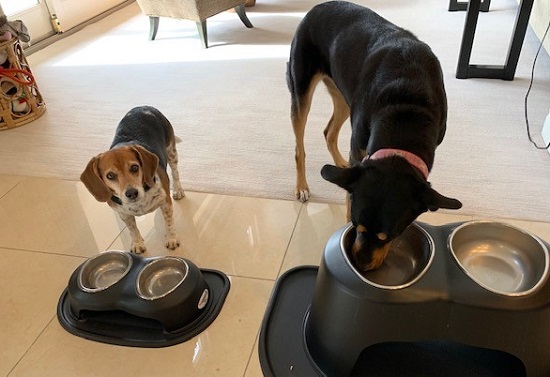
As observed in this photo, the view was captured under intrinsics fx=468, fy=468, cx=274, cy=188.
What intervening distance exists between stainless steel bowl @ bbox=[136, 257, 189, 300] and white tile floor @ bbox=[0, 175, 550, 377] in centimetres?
20

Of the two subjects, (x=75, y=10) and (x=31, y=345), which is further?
(x=75, y=10)

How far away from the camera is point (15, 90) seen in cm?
299

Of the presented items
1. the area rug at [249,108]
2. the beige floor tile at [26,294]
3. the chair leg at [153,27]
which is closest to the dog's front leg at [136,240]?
the beige floor tile at [26,294]

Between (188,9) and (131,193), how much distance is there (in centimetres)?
275

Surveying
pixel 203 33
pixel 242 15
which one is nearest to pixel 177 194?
pixel 203 33

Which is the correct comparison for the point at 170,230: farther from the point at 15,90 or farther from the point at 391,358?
the point at 15,90

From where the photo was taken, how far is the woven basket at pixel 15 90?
9.42ft

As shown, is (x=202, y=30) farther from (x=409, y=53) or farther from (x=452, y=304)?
(x=452, y=304)

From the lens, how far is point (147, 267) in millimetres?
1665

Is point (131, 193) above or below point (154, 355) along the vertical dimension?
above

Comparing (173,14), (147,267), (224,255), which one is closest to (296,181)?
(224,255)

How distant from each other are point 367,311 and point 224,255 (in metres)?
0.85

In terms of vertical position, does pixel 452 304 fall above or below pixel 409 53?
below

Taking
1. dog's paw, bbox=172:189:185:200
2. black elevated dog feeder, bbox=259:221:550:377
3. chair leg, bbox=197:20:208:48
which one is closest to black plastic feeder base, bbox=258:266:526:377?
black elevated dog feeder, bbox=259:221:550:377
